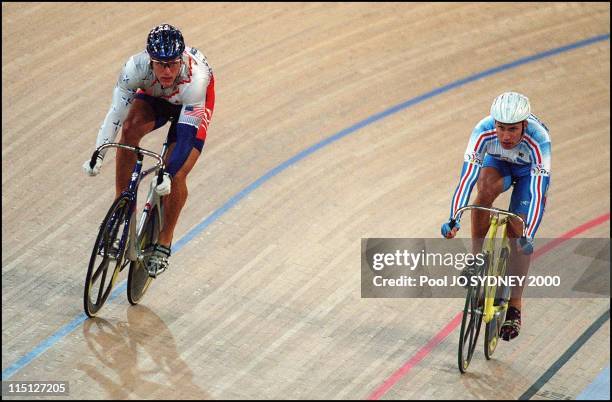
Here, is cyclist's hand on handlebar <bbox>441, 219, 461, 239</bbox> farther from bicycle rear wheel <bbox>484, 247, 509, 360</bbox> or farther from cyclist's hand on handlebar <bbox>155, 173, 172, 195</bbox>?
cyclist's hand on handlebar <bbox>155, 173, 172, 195</bbox>

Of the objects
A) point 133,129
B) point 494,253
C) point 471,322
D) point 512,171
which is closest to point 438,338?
point 471,322

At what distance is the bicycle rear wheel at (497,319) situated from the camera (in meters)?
5.20

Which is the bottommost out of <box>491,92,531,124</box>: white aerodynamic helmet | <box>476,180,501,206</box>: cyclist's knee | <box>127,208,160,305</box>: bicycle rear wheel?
<box>127,208,160,305</box>: bicycle rear wheel

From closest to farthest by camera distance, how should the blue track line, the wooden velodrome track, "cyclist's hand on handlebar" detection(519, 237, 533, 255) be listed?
"cyclist's hand on handlebar" detection(519, 237, 533, 255) < the blue track line < the wooden velodrome track

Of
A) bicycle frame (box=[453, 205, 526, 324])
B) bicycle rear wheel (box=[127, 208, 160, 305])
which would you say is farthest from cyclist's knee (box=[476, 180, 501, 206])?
bicycle rear wheel (box=[127, 208, 160, 305])

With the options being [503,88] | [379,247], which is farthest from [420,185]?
[503,88]

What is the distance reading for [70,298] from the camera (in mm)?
5562

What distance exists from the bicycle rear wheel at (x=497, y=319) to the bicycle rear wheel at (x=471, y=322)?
0.23 ft

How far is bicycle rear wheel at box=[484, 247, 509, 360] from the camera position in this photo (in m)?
5.20

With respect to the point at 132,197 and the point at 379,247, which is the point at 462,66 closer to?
the point at 379,247

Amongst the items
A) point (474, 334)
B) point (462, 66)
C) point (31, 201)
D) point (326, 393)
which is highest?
point (462, 66)

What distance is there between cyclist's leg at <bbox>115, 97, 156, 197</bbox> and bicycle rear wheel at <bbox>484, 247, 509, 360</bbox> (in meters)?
1.77

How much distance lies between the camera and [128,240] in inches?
204

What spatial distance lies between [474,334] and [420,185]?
1632 mm
